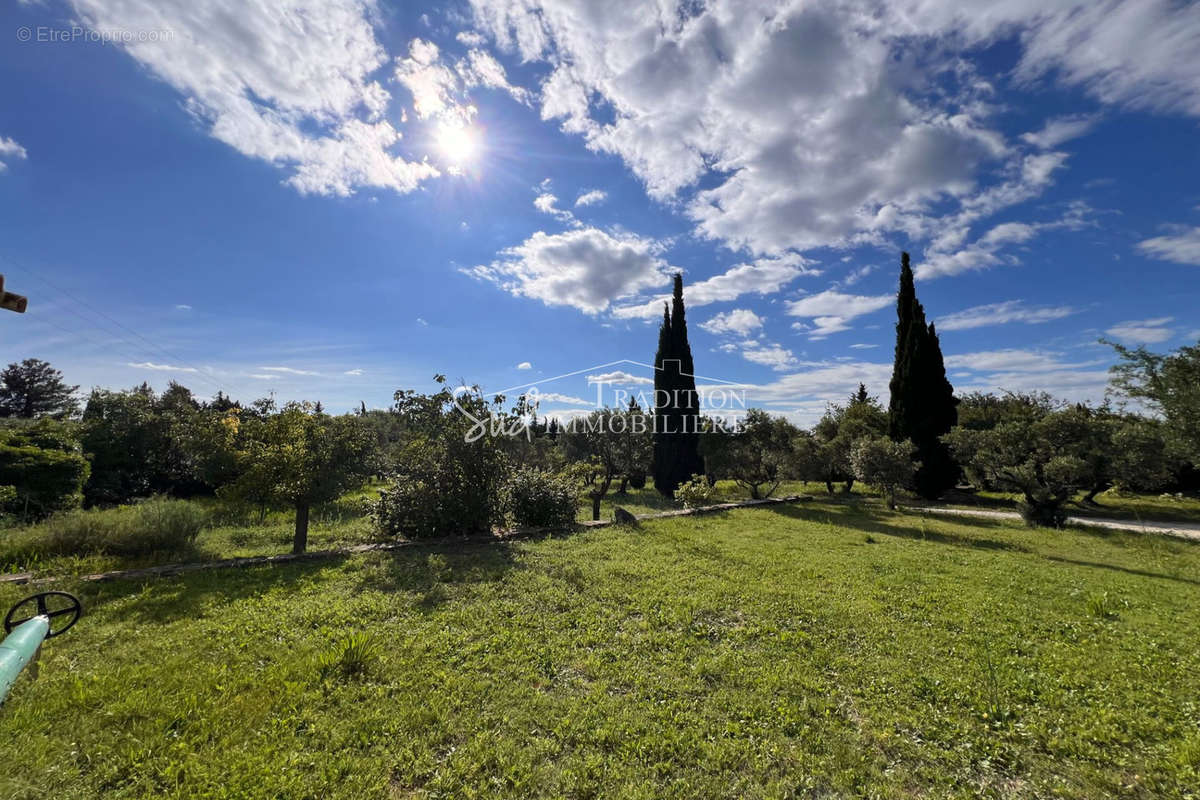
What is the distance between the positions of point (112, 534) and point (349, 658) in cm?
795

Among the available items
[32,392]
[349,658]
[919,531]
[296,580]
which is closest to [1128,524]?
[919,531]

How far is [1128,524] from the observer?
1566 centimetres

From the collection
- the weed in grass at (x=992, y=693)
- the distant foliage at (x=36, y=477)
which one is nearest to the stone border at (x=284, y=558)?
the distant foliage at (x=36, y=477)

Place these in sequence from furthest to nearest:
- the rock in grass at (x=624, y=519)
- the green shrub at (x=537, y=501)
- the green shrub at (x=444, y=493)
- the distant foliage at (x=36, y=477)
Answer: the rock in grass at (x=624, y=519), the green shrub at (x=537, y=501), the green shrub at (x=444, y=493), the distant foliage at (x=36, y=477)

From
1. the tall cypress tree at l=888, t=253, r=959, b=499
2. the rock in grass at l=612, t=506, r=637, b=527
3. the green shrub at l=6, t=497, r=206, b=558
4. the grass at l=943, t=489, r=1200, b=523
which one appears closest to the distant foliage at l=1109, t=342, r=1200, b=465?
the grass at l=943, t=489, r=1200, b=523

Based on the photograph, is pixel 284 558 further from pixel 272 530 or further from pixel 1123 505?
pixel 1123 505

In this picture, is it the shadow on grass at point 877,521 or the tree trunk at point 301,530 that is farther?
the shadow on grass at point 877,521

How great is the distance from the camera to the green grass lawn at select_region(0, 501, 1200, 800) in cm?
329

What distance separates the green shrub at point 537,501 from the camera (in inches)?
494

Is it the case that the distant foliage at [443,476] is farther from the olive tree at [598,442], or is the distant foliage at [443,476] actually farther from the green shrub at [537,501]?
the olive tree at [598,442]

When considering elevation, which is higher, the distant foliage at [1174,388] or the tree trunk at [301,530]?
the distant foliage at [1174,388]

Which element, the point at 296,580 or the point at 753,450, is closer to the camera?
the point at 296,580

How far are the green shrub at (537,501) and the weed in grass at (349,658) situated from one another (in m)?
7.26

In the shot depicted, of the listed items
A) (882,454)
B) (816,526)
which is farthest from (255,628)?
(882,454)
